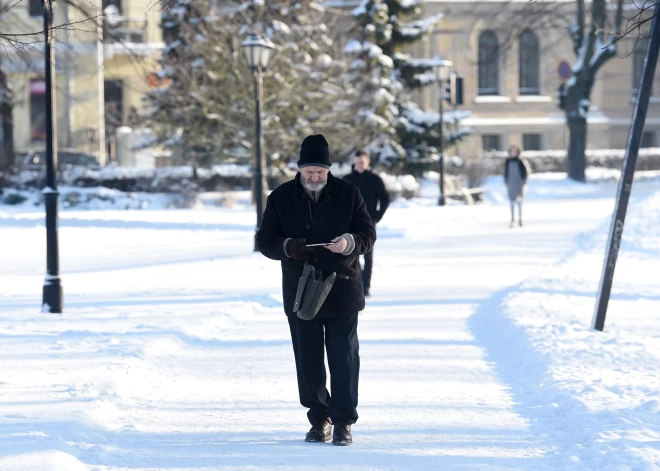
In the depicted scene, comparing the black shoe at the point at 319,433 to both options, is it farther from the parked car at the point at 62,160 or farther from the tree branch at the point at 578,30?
the tree branch at the point at 578,30

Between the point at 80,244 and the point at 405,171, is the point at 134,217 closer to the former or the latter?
the point at 80,244

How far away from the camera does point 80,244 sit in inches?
879

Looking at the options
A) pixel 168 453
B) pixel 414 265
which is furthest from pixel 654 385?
pixel 414 265

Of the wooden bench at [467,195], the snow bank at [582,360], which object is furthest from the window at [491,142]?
the snow bank at [582,360]

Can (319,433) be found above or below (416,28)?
below

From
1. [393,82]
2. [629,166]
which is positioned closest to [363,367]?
[629,166]

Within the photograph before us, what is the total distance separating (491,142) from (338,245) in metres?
50.7

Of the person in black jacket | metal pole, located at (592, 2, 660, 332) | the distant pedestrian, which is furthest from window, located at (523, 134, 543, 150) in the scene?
metal pole, located at (592, 2, 660, 332)

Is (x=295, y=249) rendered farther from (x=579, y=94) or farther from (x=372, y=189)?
(x=579, y=94)

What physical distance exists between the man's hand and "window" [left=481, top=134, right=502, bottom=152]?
5016 cm

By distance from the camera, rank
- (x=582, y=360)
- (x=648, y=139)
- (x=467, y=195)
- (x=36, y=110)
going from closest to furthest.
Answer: (x=582, y=360), (x=467, y=195), (x=36, y=110), (x=648, y=139)

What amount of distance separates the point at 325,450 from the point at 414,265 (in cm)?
1140

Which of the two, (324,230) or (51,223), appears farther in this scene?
(51,223)

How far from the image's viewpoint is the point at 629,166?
1110 centimetres
